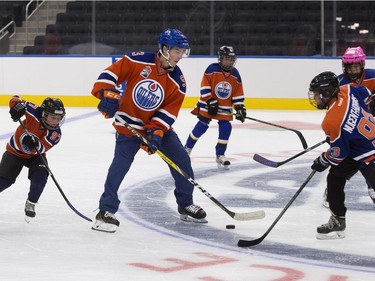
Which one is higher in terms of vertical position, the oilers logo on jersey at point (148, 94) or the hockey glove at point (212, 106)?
the oilers logo on jersey at point (148, 94)

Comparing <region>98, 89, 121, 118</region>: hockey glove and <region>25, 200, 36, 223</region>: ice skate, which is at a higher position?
<region>98, 89, 121, 118</region>: hockey glove

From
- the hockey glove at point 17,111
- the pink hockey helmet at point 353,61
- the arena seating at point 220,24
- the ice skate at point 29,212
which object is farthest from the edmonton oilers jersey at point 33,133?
the arena seating at point 220,24

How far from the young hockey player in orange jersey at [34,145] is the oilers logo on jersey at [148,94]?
14.2 inches

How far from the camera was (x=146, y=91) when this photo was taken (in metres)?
3.96

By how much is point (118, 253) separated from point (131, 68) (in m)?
0.91

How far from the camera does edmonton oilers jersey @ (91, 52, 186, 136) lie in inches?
156

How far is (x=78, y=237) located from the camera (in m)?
3.84

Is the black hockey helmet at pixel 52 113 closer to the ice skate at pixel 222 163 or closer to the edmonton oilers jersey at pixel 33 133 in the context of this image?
the edmonton oilers jersey at pixel 33 133

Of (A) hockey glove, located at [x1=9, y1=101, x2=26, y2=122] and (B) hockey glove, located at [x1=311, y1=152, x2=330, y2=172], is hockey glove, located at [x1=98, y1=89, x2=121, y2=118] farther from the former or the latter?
(B) hockey glove, located at [x1=311, y1=152, x2=330, y2=172]

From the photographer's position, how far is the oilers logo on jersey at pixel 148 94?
13.0 ft

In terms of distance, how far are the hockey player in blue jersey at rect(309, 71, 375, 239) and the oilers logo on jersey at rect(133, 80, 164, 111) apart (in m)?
0.74

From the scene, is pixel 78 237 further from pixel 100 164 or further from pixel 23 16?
pixel 23 16

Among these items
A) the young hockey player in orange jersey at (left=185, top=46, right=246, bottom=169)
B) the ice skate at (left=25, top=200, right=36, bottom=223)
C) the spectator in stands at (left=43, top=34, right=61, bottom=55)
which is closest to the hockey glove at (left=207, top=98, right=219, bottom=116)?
the young hockey player in orange jersey at (left=185, top=46, right=246, bottom=169)

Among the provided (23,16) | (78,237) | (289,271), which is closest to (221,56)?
(78,237)
